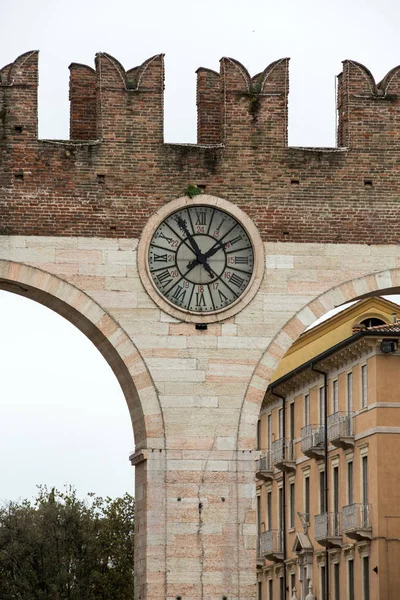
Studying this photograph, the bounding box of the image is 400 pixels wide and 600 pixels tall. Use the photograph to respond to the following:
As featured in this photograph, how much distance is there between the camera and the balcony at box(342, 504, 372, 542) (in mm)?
49906

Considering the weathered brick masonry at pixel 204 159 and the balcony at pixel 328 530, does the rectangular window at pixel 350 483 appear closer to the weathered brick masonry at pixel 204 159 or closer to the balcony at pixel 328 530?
the balcony at pixel 328 530

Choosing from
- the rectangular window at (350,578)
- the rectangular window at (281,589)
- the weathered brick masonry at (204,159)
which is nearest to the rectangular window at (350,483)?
the rectangular window at (350,578)

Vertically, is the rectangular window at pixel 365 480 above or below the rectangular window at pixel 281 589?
above

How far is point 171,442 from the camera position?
30625mm

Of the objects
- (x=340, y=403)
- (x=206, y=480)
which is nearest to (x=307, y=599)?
(x=340, y=403)

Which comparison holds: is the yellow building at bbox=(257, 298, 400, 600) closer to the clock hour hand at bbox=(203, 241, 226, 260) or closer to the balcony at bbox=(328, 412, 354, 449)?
the balcony at bbox=(328, 412, 354, 449)

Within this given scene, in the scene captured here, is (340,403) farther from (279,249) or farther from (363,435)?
(279,249)

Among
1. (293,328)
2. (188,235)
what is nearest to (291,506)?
(293,328)

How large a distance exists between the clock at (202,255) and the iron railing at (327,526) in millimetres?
22195

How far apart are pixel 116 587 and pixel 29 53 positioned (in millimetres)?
32813

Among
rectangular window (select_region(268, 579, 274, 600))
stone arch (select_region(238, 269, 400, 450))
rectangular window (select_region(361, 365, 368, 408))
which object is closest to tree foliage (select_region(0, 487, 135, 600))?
rectangular window (select_region(268, 579, 274, 600))

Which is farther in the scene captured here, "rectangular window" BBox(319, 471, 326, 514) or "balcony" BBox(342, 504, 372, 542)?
"rectangular window" BBox(319, 471, 326, 514)

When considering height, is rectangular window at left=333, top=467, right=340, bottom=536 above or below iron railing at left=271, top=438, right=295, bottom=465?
below

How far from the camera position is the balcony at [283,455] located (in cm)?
5778
